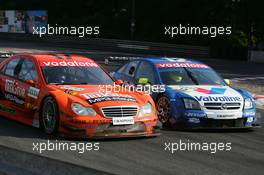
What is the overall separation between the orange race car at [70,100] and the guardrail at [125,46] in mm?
27738

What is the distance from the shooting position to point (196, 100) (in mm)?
10289

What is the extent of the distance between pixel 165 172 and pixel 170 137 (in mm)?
2645

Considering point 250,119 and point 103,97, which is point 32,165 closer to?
point 103,97

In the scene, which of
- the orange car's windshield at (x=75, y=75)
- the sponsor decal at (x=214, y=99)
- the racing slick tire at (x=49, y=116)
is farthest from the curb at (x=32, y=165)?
the sponsor decal at (x=214, y=99)

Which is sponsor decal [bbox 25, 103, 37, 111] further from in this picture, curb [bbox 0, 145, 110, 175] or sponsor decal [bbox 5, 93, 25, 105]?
curb [bbox 0, 145, 110, 175]

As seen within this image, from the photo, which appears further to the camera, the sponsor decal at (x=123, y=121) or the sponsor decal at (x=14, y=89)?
the sponsor decal at (x=14, y=89)

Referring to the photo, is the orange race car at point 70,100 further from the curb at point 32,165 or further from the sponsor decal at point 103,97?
the curb at point 32,165

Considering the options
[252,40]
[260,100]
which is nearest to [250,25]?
[252,40]

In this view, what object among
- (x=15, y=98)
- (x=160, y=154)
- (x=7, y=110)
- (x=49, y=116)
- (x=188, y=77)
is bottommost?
(x=160, y=154)

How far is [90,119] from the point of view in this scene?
29.1ft

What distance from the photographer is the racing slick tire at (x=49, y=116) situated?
9.09 m

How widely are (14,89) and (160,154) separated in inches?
136

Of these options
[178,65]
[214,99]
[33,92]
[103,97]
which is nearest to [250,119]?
[214,99]

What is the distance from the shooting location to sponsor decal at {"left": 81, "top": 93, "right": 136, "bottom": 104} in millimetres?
9048
